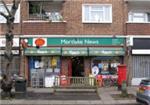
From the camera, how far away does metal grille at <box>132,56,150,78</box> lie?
28891 millimetres

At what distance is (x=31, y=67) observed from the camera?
28922 mm

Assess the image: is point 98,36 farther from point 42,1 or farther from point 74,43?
point 42,1

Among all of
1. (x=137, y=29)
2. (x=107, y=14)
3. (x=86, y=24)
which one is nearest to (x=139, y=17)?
(x=137, y=29)

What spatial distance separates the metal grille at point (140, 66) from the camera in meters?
28.9

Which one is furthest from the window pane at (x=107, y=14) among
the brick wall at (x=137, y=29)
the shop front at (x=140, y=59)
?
the shop front at (x=140, y=59)

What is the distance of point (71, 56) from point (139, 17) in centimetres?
548

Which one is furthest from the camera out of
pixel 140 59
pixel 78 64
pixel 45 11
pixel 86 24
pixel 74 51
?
pixel 45 11

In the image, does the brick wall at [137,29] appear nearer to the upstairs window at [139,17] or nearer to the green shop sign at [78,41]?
the upstairs window at [139,17]

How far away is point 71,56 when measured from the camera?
94.4ft

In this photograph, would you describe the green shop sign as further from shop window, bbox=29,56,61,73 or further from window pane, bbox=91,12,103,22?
window pane, bbox=91,12,103,22

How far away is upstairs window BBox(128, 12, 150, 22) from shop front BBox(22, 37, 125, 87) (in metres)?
2.17

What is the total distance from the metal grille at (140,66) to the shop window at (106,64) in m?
1.05

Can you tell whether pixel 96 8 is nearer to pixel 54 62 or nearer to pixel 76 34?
pixel 76 34

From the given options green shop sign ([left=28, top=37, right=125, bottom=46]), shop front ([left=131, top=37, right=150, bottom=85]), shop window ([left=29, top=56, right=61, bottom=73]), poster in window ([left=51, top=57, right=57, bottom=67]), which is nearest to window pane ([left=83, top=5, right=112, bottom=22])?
green shop sign ([left=28, top=37, right=125, bottom=46])
